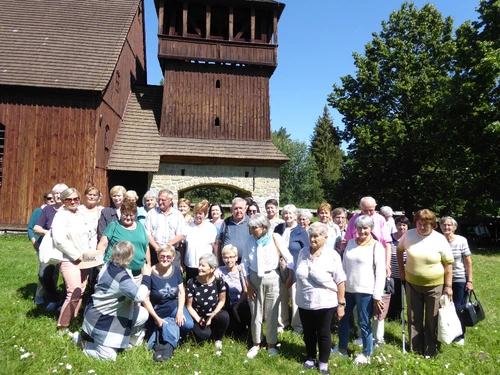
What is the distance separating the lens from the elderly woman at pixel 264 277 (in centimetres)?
422

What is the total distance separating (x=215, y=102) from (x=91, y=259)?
1187 centimetres

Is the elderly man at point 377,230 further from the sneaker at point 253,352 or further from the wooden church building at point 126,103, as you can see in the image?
the wooden church building at point 126,103

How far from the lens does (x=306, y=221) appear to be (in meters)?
5.21

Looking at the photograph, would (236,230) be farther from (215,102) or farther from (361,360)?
(215,102)

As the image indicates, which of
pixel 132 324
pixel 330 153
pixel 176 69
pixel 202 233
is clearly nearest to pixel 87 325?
pixel 132 324

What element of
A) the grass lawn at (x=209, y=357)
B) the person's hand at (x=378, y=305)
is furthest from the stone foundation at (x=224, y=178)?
the person's hand at (x=378, y=305)

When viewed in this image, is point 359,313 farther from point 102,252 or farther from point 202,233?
point 102,252

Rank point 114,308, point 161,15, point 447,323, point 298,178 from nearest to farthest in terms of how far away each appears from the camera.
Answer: point 114,308 < point 447,323 < point 161,15 < point 298,178

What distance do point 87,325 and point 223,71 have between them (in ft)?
43.5

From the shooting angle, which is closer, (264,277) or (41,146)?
(264,277)

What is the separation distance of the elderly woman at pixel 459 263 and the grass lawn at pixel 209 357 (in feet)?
1.71

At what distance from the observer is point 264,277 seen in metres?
4.23

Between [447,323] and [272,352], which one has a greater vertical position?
[447,323]

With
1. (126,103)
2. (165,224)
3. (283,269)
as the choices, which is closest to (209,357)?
(283,269)
